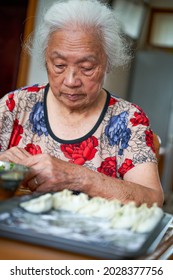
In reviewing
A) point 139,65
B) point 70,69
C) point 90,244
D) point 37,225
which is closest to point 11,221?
point 37,225

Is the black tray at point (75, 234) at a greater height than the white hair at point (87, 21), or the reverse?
the white hair at point (87, 21)

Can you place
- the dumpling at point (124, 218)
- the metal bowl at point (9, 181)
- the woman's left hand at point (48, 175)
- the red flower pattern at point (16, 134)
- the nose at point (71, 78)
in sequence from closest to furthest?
the dumpling at point (124, 218)
the metal bowl at point (9, 181)
the woman's left hand at point (48, 175)
the nose at point (71, 78)
the red flower pattern at point (16, 134)

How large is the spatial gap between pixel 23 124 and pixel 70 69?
15.0 inches

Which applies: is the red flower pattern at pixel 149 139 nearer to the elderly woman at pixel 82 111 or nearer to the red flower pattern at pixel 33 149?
the elderly woman at pixel 82 111

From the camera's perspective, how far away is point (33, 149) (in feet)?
6.50

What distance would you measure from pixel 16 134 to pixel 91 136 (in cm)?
34

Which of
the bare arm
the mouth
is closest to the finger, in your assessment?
the bare arm

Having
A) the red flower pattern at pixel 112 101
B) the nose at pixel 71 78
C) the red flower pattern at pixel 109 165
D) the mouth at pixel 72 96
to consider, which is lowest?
the red flower pattern at pixel 109 165

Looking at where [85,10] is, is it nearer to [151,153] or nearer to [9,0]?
[151,153]

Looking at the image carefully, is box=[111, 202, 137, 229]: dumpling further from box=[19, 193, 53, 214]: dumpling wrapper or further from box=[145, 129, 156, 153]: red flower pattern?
box=[145, 129, 156, 153]: red flower pattern

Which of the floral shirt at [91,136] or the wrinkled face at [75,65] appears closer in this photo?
the wrinkled face at [75,65]

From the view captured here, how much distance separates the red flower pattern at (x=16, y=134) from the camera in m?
2.03

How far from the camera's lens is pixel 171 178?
788cm

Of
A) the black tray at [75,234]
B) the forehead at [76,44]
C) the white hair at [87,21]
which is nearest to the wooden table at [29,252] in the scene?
the black tray at [75,234]
